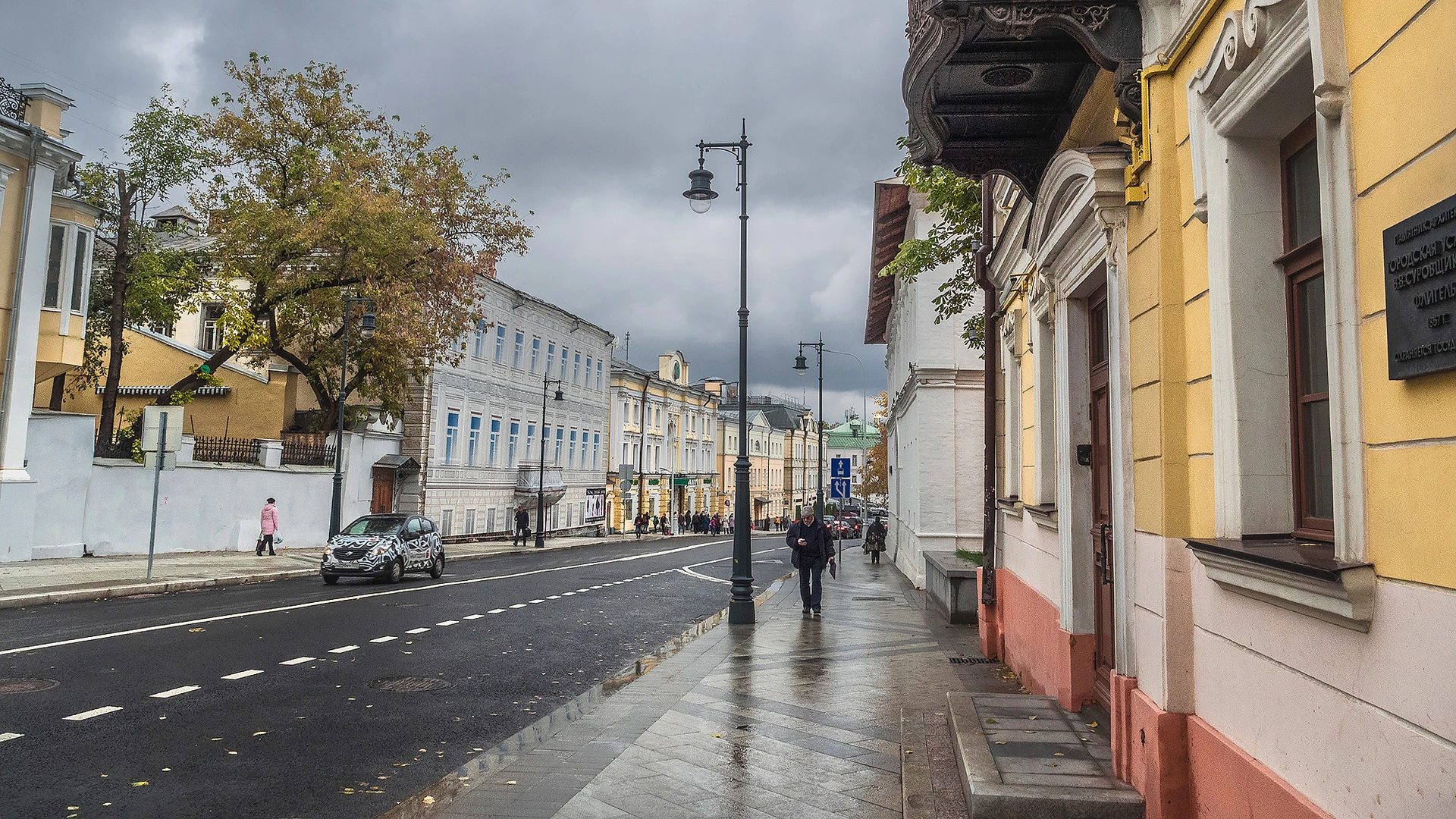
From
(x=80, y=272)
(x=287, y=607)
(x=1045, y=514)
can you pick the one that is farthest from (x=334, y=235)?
(x=1045, y=514)

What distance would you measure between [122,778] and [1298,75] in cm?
726

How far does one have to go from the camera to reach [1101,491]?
7.13 meters

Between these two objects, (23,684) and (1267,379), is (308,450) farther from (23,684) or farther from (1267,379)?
(1267,379)

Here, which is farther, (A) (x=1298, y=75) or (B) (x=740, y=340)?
(B) (x=740, y=340)

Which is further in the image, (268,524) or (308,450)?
(308,450)

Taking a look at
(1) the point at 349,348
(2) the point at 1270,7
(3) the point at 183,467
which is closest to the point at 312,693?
(2) the point at 1270,7

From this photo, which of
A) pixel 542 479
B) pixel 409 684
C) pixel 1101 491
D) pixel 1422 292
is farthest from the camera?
pixel 542 479

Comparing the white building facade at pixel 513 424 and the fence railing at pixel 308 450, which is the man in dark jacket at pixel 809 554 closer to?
the fence railing at pixel 308 450

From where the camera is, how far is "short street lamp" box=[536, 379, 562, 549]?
39.4 metres

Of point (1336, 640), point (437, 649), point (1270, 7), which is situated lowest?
point (437, 649)

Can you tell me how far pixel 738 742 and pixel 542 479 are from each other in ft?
124

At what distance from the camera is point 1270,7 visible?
3.69 meters

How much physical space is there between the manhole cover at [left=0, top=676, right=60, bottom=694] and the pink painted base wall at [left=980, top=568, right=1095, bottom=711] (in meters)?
8.54

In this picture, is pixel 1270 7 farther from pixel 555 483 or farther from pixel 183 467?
pixel 555 483
